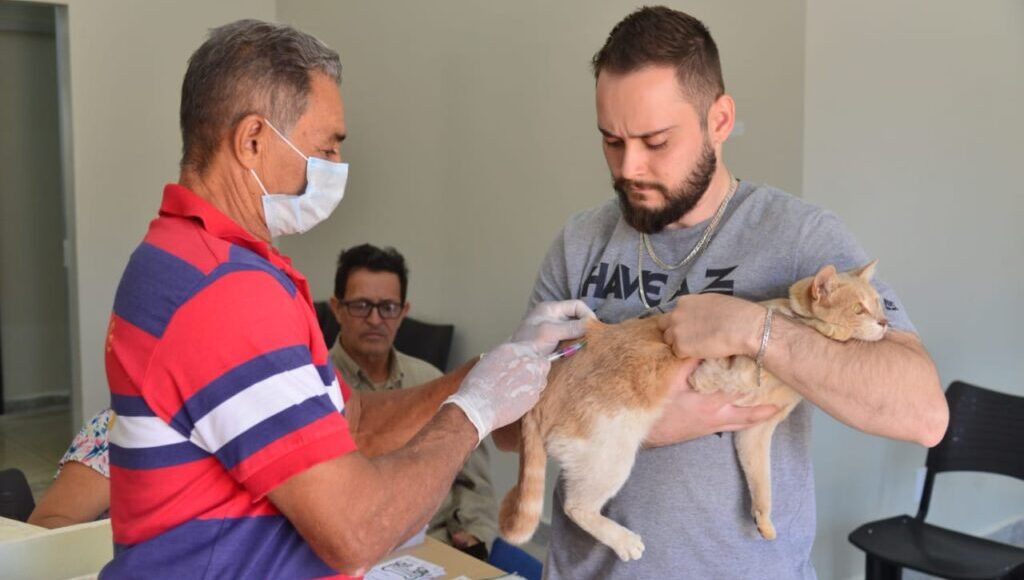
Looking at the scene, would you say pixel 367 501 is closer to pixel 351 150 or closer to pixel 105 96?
pixel 351 150

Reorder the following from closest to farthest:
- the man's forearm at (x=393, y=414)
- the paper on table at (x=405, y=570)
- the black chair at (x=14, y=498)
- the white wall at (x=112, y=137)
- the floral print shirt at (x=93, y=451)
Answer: the man's forearm at (x=393, y=414), the paper on table at (x=405, y=570), the floral print shirt at (x=93, y=451), the black chair at (x=14, y=498), the white wall at (x=112, y=137)

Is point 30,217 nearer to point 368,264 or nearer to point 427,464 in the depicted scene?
point 368,264

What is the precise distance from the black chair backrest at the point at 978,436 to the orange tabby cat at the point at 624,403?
7.59ft

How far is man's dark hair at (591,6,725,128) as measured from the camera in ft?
4.96

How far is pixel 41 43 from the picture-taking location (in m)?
6.82

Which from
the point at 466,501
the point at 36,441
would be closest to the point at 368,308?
the point at 466,501

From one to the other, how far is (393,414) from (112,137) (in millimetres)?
4677

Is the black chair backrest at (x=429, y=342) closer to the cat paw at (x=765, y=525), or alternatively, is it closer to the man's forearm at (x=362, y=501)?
the cat paw at (x=765, y=525)

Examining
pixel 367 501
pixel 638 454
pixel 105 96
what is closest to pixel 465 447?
pixel 367 501

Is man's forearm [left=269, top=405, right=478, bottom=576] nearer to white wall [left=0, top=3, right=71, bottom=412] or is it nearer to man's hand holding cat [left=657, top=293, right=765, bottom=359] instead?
man's hand holding cat [left=657, top=293, right=765, bottom=359]

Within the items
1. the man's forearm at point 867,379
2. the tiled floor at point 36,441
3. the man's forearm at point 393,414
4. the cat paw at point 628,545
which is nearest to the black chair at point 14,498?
the man's forearm at point 393,414

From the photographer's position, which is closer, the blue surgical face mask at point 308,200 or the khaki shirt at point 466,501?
the blue surgical face mask at point 308,200

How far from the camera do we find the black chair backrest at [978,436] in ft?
11.3

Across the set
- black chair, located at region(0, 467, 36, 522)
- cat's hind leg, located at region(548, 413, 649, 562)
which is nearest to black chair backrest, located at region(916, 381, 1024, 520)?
cat's hind leg, located at region(548, 413, 649, 562)
